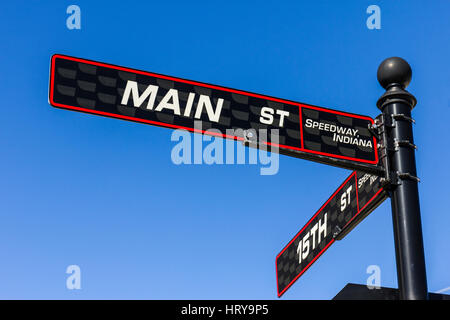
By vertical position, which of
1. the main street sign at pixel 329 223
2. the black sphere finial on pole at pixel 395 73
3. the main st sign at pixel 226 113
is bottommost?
the main street sign at pixel 329 223

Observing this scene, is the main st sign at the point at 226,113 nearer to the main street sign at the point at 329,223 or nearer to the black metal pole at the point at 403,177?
the main street sign at the point at 329,223

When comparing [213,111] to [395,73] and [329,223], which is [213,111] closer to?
[395,73]

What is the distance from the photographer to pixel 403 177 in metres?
4.44

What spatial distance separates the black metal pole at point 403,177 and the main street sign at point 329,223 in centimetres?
16

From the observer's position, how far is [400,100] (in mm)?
4703

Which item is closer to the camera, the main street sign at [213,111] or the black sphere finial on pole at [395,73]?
the main street sign at [213,111]

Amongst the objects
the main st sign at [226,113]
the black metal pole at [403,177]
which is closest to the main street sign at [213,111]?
the main st sign at [226,113]

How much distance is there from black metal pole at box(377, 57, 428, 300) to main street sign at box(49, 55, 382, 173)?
0.14 meters

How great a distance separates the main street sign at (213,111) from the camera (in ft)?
13.9

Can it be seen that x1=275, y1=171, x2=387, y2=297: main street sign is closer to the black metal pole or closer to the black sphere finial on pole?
the black metal pole
